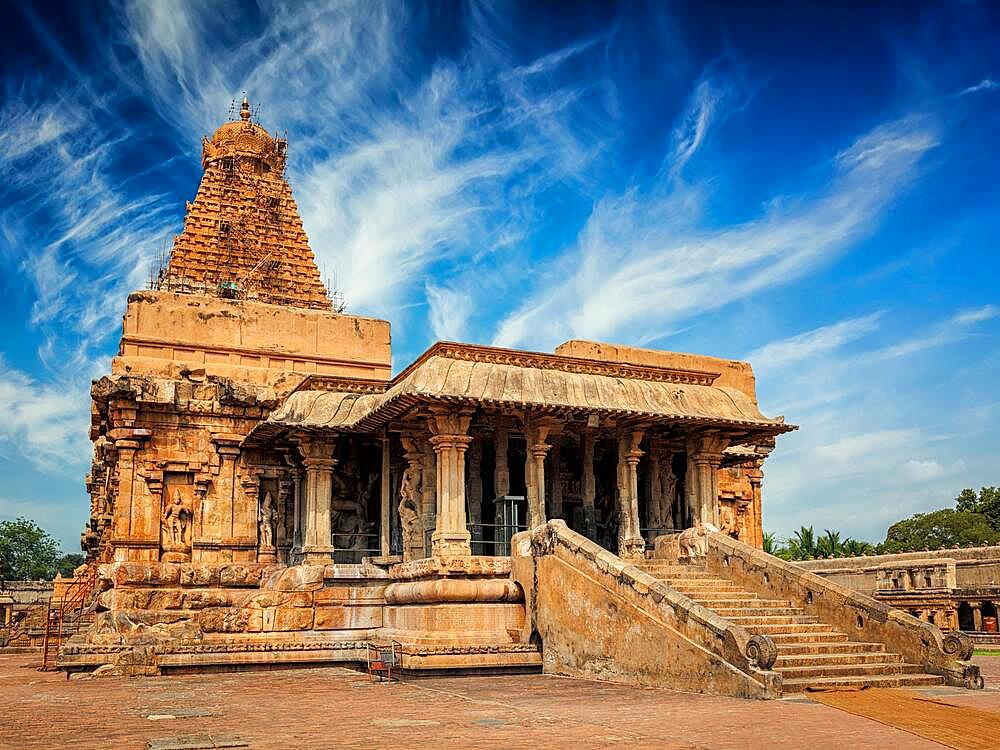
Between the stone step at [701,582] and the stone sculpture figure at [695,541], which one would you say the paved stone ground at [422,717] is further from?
the stone sculpture figure at [695,541]

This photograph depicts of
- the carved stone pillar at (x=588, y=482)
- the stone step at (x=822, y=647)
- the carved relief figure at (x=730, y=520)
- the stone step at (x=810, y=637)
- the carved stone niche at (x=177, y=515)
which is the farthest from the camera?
the carved relief figure at (x=730, y=520)

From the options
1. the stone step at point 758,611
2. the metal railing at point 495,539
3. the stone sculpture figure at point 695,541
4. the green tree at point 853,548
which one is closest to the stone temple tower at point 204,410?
the metal railing at point 495,539

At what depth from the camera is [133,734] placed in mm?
8781

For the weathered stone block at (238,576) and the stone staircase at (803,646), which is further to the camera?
the weathered stone block at (238,576)

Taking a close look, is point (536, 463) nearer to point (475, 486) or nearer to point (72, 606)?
point (475, 486)

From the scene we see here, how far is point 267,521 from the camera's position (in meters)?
23.0

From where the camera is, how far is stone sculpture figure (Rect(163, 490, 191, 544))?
22.5m

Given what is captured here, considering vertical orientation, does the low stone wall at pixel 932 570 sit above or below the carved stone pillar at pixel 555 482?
below

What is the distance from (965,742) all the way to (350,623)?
12018mm

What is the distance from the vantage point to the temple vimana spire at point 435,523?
13.3 m

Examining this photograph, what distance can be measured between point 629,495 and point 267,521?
346 inches

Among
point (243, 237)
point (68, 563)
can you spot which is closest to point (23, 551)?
point (68, 563)

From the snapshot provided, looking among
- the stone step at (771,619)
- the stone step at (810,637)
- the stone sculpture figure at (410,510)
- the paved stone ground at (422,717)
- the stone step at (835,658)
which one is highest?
the stone sculpture figure at (410,510)

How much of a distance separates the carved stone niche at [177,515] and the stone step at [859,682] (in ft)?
49.4
